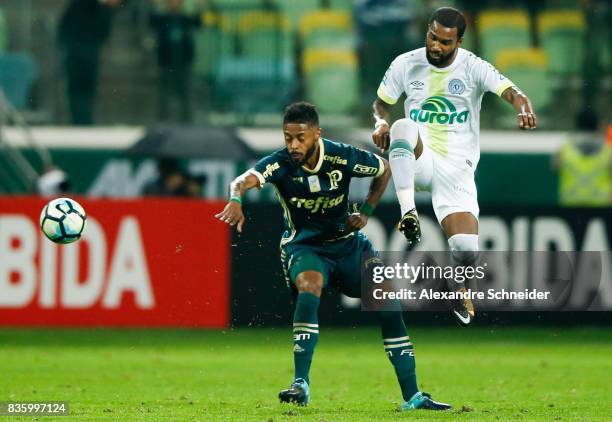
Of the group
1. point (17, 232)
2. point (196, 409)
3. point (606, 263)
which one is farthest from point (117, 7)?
point (196, 409)

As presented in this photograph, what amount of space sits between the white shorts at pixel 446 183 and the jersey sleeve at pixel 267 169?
1.18m

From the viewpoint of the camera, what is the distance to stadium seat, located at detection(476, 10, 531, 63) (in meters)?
17.3

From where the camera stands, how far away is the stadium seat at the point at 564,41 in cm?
1733

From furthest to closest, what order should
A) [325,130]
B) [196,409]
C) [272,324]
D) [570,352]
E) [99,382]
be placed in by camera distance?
[325,130] < [272,324] < [570,352] < [99,382] < [196,409]

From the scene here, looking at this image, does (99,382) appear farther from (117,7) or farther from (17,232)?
(117,7)

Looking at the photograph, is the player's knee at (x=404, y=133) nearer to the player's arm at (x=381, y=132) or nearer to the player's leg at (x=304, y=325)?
the player's arm at (x=381, y=132)

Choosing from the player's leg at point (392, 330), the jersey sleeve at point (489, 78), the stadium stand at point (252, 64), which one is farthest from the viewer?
the stadium stand at point (252, 64)

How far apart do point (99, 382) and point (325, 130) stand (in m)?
6.56

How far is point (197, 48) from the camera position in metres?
17.0

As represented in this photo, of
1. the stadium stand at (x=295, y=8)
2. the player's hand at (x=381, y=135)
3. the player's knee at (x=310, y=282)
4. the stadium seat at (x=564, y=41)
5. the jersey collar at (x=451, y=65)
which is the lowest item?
the player's knee at (x=310, y=282)

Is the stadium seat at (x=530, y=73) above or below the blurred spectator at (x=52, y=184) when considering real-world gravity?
above

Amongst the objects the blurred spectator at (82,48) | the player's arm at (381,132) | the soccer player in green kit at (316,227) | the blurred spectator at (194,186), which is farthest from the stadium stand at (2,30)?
the soccer player in green kit at (316,227)

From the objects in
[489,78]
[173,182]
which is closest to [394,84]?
[489,78]

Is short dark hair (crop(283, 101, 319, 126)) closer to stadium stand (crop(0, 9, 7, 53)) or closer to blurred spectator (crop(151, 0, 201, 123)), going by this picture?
blurred spectator (crop(151, 0, 201, 123))
